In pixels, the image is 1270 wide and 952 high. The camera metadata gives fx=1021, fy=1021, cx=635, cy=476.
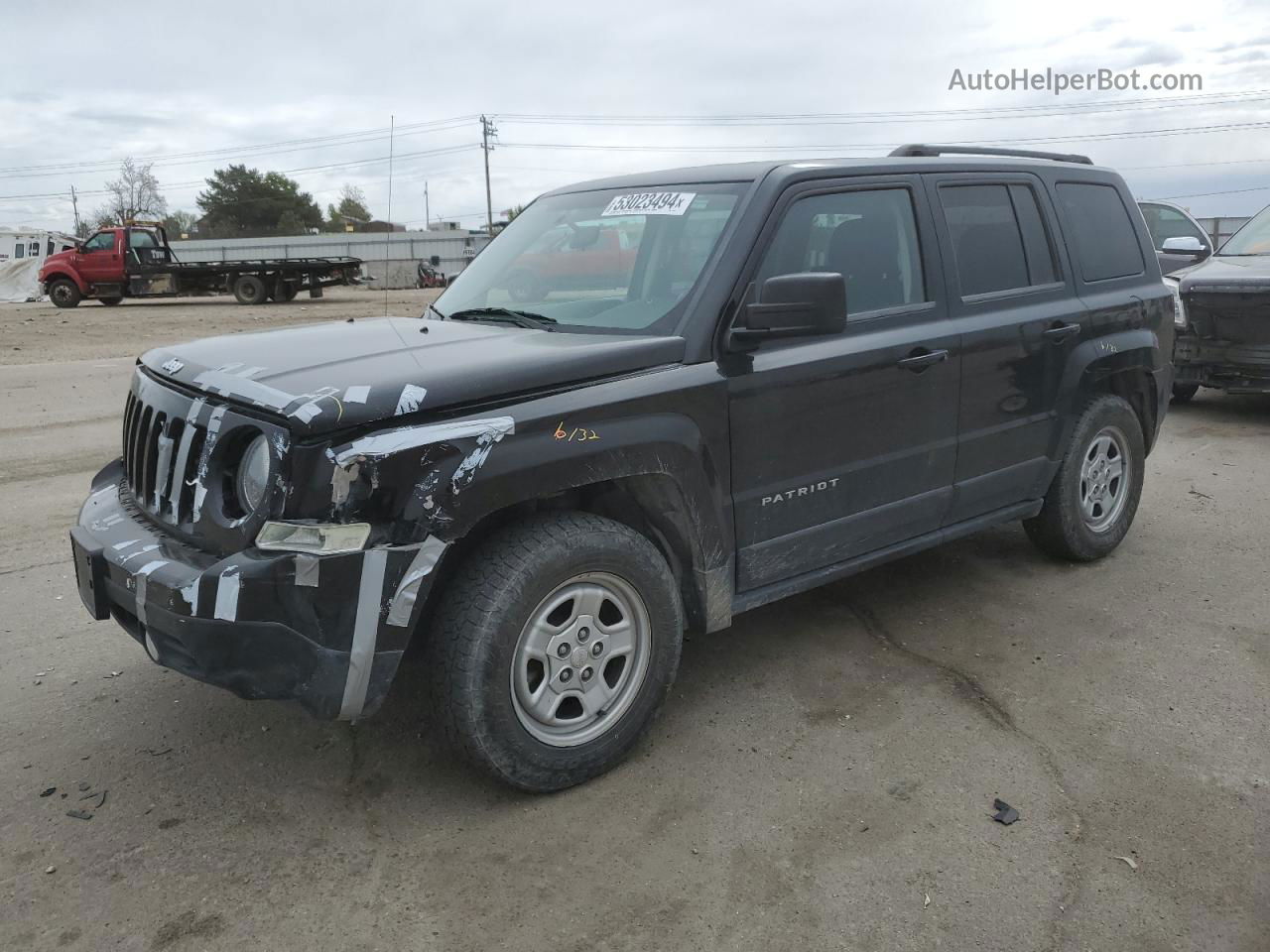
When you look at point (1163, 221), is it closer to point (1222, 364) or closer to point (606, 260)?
point (1222, 364)

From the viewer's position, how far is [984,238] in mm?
4242

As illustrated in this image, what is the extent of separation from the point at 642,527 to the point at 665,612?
0.28 m

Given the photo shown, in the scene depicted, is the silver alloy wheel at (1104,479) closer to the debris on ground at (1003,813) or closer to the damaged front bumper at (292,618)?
the debris on ground at (1003,813)

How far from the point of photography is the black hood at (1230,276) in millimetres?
7789

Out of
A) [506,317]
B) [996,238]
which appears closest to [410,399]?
[506,317]

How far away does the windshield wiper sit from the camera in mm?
3576

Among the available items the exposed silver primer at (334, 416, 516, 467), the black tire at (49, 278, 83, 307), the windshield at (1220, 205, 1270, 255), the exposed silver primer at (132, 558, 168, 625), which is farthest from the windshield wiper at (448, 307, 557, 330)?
the black tire at (49, 278, 83, 307)

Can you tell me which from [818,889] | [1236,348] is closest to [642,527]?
A: [818,889]

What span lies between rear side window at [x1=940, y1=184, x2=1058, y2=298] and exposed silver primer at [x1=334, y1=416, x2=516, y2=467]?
2214 millimetres

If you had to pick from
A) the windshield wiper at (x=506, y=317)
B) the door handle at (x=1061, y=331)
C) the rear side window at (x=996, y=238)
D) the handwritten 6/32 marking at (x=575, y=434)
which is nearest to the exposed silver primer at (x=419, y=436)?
the handwritten 6/32 marking at (x=575, y=434)

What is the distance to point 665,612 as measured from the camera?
320cm


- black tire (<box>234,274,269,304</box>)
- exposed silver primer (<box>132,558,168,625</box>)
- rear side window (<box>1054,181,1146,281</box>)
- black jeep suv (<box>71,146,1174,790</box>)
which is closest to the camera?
black jeep suv (<box>71,146,1174,790</box>)

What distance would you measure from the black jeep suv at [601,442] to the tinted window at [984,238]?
0.01 m

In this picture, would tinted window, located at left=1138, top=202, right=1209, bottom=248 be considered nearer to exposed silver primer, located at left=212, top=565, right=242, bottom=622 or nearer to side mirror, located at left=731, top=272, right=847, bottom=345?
side mirror, located at left=731, top=272, right=847, bottom=345
